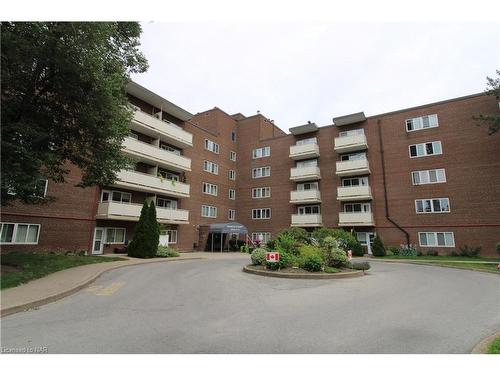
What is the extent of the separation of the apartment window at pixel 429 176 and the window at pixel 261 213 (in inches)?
659

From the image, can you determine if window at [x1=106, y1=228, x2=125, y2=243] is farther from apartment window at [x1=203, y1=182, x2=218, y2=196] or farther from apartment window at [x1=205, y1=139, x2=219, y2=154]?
apartment window at [x1=205, y1=139, x2=219, y2=154]

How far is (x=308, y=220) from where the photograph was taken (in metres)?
33.4

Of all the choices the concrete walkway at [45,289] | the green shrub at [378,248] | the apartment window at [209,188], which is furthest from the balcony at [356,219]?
the concrete walkway at [45,289]

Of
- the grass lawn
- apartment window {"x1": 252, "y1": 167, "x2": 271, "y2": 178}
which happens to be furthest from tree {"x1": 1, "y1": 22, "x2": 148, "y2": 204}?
apartment window {"x1": 252, "y1": 167, "x2": 271, "y2": 178}


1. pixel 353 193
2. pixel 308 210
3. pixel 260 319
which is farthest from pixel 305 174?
pixel 260 319

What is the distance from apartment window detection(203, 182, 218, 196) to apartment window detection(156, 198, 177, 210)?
16.3ft

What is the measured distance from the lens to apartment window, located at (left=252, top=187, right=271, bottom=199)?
38.6m

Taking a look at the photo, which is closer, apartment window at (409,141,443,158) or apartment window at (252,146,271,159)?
apartment window at (409,141,443,158)

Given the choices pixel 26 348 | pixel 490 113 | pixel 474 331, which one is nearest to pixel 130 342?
pixel 26 348

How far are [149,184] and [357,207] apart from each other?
21655 mm

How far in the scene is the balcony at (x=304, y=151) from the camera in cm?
3522

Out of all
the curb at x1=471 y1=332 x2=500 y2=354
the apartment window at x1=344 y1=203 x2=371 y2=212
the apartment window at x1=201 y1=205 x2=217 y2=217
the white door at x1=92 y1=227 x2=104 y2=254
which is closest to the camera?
the curb at x1=471 y1=332 x2=500 y2=354

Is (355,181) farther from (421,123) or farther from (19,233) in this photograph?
(19,233)

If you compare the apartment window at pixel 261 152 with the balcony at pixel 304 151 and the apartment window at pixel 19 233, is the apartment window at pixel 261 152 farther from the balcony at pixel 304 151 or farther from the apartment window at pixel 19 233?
the apartment window at pixel 19 233
